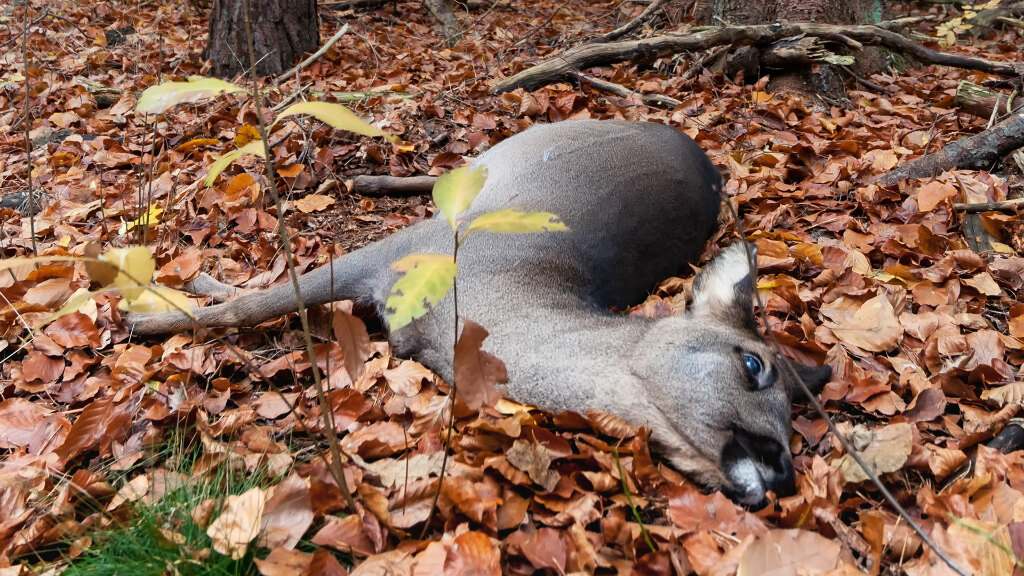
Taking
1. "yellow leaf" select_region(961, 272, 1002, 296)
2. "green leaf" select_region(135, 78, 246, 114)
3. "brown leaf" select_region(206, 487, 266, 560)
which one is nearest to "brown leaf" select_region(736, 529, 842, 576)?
"brown leaf" select_region(206, 487, 266, 560)

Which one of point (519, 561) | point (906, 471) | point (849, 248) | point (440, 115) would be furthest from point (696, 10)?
point (519, 561)

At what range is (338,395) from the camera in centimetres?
289

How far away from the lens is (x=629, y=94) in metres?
6.45

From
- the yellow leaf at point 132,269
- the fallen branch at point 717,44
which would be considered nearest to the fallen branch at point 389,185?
the fallen branch at point 717,44

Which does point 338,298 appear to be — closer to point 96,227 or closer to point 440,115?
point 96,227

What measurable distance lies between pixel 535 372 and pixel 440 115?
146 inches

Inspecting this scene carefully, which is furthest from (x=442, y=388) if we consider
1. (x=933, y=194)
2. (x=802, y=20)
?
(x=802, y=20)

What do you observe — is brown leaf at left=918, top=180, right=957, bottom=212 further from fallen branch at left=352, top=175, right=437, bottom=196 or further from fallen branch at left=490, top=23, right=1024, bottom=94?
fallen branch at left=352, top=175, right=437, bottom=196

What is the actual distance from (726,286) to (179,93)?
7.31 ft

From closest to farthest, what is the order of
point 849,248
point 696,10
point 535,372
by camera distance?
point 535,372
point 849,248
point 696,10

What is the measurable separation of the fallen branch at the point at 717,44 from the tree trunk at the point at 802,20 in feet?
0.91

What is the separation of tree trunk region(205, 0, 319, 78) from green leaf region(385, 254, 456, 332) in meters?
6.35

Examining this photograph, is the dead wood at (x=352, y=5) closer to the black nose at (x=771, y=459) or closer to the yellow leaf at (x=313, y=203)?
the yellow leaf at (x=313, y=203)

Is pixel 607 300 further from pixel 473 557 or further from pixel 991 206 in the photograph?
pixel 991 206
